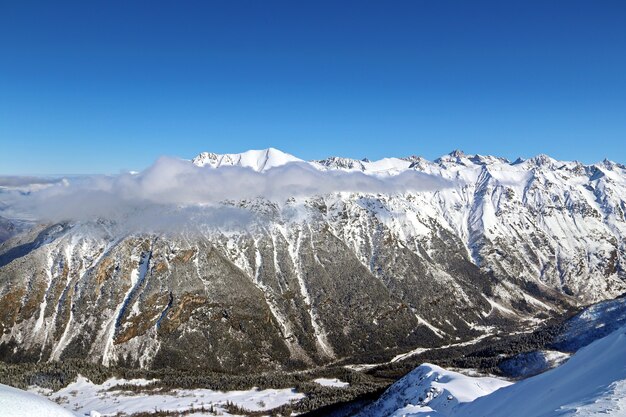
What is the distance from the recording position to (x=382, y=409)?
Result: 150 metres

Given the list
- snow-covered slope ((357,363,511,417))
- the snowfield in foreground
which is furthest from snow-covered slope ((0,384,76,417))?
snow-covered slope ((357,363,511,417))

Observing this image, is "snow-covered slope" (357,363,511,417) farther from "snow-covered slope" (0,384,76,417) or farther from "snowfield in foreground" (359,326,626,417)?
"snow-covered slope" (0,384,76,417)

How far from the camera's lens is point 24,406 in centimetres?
2648

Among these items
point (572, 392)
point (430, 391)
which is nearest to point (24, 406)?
point (572, 392)

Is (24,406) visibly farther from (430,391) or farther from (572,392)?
(430,391)

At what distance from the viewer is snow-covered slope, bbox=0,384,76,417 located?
2591cm

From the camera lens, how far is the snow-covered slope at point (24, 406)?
1020 inches

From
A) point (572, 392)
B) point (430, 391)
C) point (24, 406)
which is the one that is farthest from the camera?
point (430, 391)

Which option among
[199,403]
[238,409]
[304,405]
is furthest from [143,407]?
[304,405]

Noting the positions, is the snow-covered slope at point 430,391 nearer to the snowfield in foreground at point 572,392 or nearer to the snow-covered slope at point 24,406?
the snowfield in foreground at point 572,392

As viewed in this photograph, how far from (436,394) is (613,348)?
76352mm

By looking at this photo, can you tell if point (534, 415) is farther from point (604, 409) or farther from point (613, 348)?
point (613, 348)

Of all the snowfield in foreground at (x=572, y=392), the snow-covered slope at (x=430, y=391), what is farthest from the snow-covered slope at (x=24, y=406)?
the snow-covered slope at (x=430, y=391)

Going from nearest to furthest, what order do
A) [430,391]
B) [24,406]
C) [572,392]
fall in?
[24,406]
[572,392]
[430,391]
